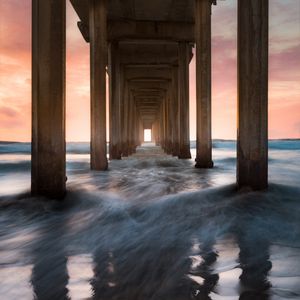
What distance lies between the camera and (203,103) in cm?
1046

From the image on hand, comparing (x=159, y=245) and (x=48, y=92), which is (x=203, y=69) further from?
(x=159, y=245)

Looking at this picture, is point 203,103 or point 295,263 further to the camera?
point 203,103

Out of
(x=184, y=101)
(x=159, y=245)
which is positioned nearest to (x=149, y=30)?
(x=184, y=101)

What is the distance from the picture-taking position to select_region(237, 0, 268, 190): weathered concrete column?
533 centimetres

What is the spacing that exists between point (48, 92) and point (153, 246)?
9.59 feet

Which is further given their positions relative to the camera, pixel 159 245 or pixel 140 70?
pixel 140 70

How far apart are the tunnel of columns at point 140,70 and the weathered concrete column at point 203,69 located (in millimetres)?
29

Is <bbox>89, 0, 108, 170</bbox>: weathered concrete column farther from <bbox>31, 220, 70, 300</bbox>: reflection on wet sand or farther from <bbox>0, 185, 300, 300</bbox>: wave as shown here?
<bbox>31, 220, 70, 300</bbox>: reflection on wet sand

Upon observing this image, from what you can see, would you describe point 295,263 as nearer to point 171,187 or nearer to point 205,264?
point 205,264

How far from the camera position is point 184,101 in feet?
47.3

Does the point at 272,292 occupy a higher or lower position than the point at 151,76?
lower

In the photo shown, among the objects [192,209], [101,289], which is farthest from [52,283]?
[192,209]

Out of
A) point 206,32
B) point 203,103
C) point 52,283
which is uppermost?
point 206,32

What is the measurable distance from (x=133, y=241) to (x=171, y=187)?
337 cm
